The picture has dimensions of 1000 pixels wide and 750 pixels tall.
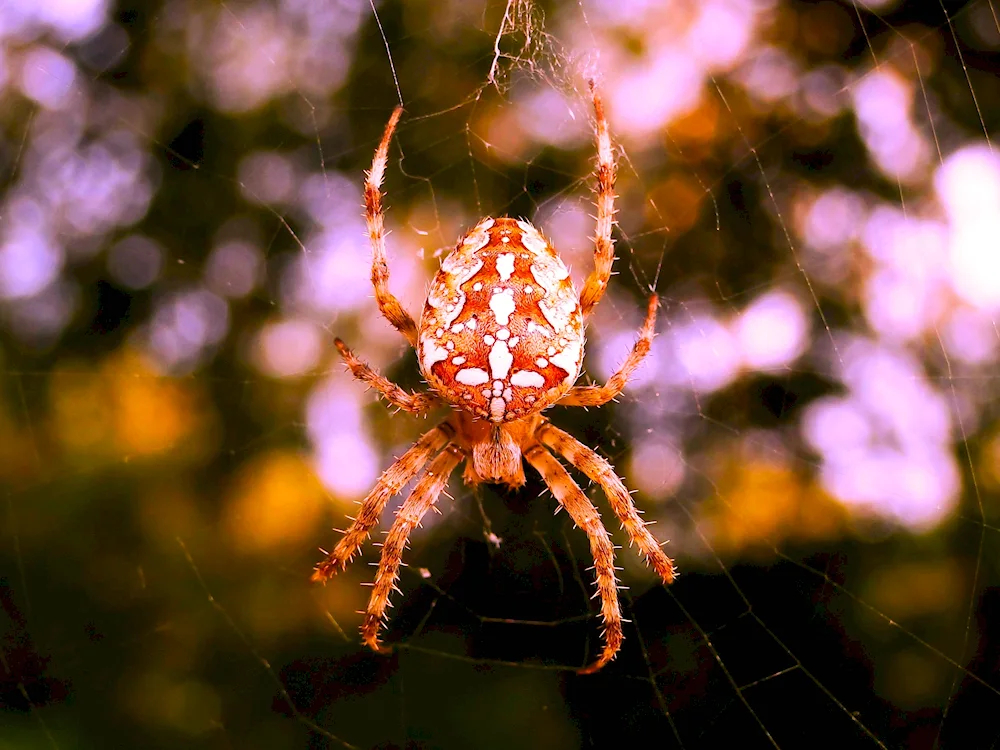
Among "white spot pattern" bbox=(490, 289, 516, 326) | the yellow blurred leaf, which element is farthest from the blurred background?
"white spot pattern" bbox=(490, 289, 516, 326)

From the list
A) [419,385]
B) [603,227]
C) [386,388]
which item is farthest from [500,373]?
[419,385]

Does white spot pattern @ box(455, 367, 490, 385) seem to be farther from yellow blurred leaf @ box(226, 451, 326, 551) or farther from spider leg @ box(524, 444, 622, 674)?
yellow blurred leaf @ box(226, 451, 326, 551)

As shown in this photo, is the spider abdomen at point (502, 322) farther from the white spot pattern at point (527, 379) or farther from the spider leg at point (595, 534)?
the spider leg at point (595, 534)

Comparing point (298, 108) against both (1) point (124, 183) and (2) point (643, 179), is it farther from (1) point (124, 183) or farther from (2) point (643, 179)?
(2) point (643, 179)

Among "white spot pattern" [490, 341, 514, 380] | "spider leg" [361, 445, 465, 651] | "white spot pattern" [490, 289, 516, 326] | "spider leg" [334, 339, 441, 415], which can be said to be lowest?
"spider leg" [361, 445, 465, 651]

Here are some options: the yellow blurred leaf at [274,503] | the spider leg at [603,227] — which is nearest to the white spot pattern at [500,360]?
the spider leg at [603,227]

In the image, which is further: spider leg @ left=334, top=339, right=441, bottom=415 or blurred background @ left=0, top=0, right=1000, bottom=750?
blurred background @ left=0, top=0, right=1000, bottom=750

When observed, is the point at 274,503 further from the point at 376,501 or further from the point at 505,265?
the point at 505,265
